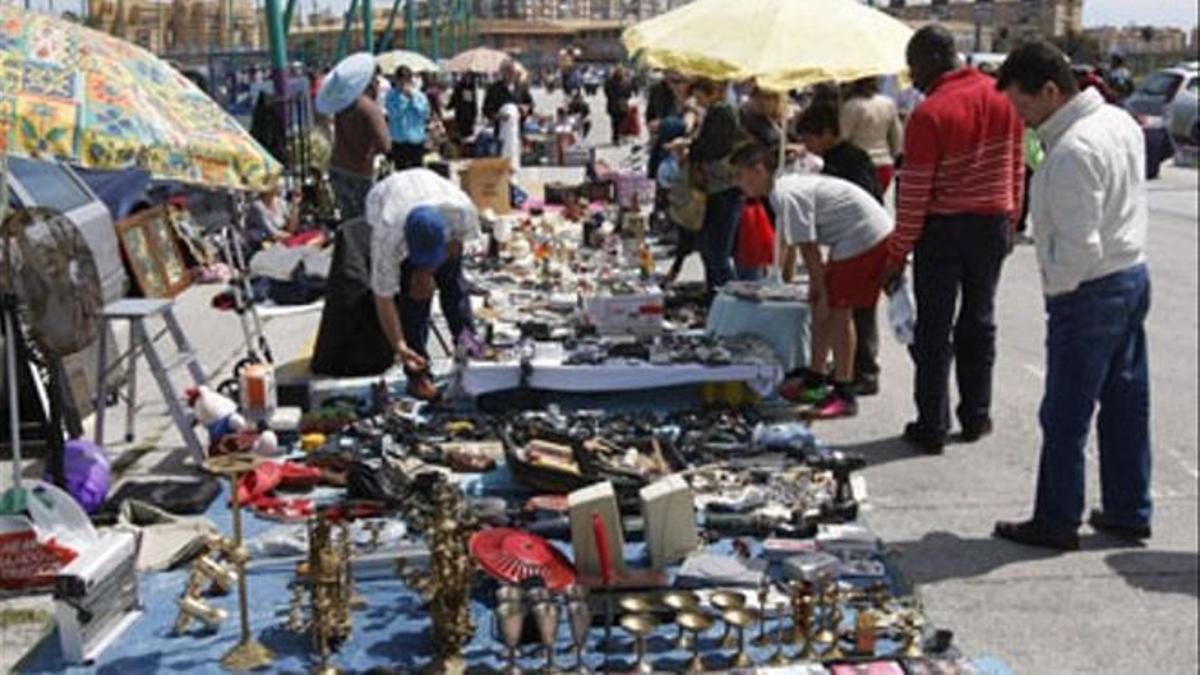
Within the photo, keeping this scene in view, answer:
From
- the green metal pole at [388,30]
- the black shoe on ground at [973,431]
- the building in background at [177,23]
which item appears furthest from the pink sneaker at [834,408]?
the green metal pole at [388,30]

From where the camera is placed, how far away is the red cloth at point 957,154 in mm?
5500

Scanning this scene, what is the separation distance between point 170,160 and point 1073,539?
3.52m

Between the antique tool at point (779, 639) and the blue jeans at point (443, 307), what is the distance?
2700 mm

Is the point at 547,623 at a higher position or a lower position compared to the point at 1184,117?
lower

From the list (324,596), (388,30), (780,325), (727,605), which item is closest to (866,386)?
(780,325)

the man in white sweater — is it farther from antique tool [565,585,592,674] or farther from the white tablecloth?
the white tablecloth

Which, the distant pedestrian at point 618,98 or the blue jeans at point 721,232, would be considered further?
the distant pedestrian at point 618,98

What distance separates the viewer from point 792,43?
681cm

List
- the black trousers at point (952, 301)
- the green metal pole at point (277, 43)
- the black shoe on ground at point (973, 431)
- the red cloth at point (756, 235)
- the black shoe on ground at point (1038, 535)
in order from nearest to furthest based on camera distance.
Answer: the black shoe on ground at point (1038, 535), the black trousers at point (952, 301), the black shoe on ground at point (973, 431), the red cloth at point (756, 235), the green metal pole at point (277, 43)

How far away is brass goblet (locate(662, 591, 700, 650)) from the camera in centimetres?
367

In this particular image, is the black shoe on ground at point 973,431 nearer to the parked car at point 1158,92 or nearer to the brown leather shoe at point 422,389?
the brown leather shoe at point 422,389

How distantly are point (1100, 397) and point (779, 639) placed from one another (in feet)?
5.60

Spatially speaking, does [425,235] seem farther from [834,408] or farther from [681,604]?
[681,604]

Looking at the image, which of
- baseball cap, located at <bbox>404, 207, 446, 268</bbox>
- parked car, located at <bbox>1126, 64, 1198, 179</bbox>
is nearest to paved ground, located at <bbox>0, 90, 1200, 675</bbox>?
baseball cap, located at <bbox>404, 207, 446, 268</bbox>
